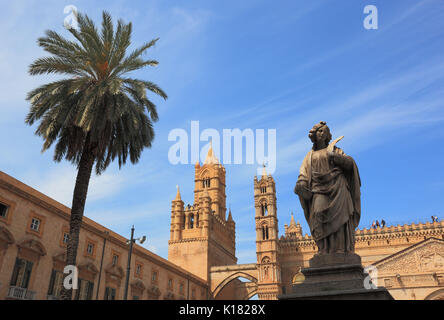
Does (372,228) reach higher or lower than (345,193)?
higher

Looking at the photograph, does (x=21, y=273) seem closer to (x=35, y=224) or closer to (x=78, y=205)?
(x=35, y=224)

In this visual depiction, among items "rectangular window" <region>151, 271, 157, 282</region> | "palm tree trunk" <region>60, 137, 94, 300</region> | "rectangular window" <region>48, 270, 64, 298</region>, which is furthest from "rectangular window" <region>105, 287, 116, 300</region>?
"palm tree trunk" <region>60, 137, 94, 300</region>

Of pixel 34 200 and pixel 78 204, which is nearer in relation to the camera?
pixel 78 204

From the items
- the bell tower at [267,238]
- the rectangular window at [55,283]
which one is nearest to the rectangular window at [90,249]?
the rectangular window at [55,283]

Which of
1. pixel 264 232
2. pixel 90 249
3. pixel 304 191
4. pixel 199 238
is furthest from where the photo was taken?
pixel 199 238

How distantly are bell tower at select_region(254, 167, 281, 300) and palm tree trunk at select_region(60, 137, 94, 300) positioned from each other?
37068 mm

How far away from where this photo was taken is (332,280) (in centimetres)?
481

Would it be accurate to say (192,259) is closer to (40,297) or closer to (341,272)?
(40,297)

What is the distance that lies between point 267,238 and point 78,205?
41.1 metres

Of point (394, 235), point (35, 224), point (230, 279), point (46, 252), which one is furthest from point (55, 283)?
Result: point (394, 235)

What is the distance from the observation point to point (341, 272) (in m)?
4.83

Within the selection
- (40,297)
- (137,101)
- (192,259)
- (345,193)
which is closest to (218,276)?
(192,259)
